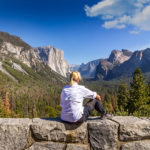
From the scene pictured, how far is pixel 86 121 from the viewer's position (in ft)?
13.9

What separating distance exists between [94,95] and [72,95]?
1.98 feet

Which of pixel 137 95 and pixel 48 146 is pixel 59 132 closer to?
pixel 48 146

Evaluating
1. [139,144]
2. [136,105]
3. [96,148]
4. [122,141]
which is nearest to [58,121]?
[96,148]

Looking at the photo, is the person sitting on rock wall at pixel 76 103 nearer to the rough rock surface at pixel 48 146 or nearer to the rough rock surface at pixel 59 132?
the rough rock surface at pixel 59 132

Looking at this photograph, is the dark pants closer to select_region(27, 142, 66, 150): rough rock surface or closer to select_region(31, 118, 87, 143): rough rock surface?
select_region(31, 118, 87, 143): rough rock surface

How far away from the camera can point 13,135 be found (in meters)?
3.88

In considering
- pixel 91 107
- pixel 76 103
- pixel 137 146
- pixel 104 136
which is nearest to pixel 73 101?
pixel 76 103

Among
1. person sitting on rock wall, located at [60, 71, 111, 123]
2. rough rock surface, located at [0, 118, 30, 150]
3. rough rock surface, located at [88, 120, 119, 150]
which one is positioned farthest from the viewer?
person sitting on rock wall, located at [60, 71, 111, 123]

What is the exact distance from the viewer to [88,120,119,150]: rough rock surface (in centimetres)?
398

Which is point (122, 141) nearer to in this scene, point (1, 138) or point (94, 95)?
point (94, 95)

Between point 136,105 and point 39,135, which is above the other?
point 39,135

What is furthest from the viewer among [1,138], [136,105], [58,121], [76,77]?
[136,105]

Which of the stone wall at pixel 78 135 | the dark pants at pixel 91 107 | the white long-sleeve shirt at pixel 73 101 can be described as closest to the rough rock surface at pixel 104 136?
the stone wall at pixel 78 135

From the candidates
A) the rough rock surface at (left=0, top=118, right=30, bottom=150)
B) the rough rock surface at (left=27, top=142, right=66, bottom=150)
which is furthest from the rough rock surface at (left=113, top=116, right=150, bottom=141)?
the rough rock surface at (left=0, top=118, right=30, bottom=150)
